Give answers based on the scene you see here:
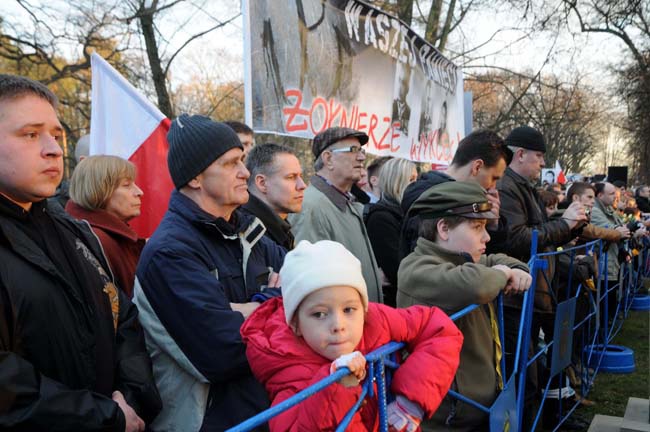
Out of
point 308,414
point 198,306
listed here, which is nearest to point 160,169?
point 198,306

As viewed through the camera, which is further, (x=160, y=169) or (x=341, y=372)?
(x=160, y=169)

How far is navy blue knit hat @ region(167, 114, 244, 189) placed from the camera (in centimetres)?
234

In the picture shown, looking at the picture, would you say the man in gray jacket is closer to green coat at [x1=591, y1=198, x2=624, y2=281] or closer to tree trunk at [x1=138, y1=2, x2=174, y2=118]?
green coat at [x1=591, y1=198, x2=624, y2=281]

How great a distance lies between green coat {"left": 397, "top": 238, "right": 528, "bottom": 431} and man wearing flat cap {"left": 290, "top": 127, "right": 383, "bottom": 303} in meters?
1.02

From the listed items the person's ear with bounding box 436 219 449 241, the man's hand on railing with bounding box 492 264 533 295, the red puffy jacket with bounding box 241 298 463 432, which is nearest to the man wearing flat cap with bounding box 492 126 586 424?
the man's hand on railing with bounding box 492 264 533 295

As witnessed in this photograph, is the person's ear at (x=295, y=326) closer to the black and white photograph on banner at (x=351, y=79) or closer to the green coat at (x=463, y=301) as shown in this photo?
the green coat at (x=463, y=301)

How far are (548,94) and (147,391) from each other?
28.2 metres

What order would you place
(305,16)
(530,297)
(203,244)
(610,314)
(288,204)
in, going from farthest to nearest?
(610,314) < (305,16) < (288,204) < (530,297) < (203,244)

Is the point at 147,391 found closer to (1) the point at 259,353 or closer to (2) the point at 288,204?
(1) the point at 259,353

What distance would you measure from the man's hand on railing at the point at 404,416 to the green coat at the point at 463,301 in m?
0.69

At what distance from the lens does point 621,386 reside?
5680 mm

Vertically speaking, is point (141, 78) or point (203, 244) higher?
point (141, 78)

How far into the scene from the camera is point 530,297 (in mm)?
2994

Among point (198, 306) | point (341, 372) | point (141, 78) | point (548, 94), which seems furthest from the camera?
point (548, 94)
